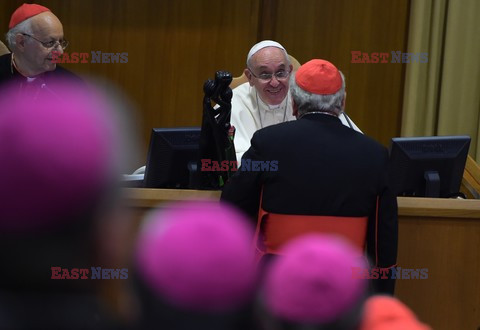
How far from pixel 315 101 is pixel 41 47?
1793mm

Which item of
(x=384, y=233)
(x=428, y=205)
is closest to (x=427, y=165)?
(x=428, y=205)

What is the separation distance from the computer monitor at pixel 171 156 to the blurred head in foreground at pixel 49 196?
10.6ft

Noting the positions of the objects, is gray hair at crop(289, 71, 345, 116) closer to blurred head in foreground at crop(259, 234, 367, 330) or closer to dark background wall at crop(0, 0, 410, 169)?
blurred head in foreground at crop(259, 234, 367, 330)

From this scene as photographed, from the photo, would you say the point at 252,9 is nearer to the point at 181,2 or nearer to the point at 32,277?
the point at 181,2

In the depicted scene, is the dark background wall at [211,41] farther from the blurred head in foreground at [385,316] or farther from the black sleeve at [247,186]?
the blurred head in foreground at [385,316]

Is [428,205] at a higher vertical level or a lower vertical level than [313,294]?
lower

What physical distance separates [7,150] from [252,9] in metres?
6.19

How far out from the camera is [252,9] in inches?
267

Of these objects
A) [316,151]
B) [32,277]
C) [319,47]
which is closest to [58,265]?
[32,277]

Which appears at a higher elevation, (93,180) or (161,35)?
(161,35)

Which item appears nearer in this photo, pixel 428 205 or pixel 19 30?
pixel 428 205

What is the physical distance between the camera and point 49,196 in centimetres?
71

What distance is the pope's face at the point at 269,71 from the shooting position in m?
4.85

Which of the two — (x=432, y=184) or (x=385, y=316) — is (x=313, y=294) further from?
(x=432, y=184)
